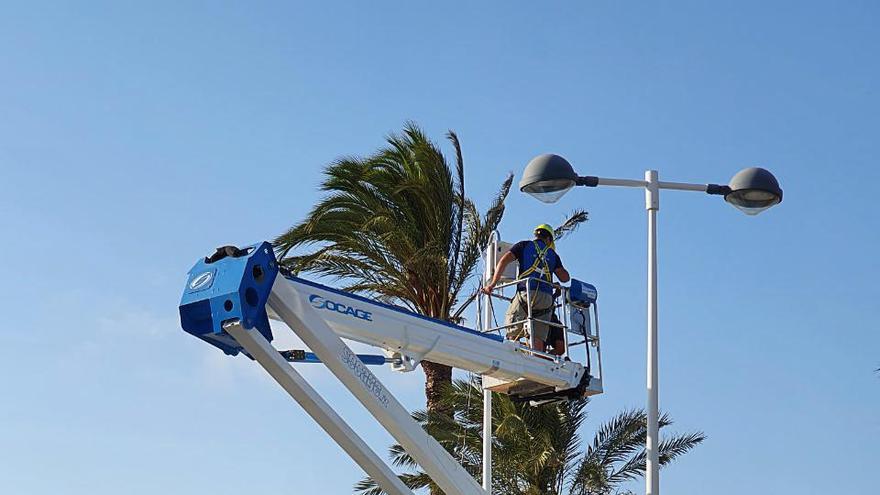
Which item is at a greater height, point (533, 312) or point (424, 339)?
point (533, 312)

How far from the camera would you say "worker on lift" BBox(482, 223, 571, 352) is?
15008 mm

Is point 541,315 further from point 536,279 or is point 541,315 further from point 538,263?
point 538,263

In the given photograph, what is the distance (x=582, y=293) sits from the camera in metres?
15.4

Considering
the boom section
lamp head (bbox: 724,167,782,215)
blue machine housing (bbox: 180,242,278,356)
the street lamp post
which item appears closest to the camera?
blue machine housing (bbox: 180,242,278,356)

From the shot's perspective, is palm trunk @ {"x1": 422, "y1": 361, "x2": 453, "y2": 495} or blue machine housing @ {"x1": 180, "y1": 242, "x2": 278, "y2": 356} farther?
palm trunk @ {"x1": 422, "y1": 361, "x2": 453, "y2": 495}

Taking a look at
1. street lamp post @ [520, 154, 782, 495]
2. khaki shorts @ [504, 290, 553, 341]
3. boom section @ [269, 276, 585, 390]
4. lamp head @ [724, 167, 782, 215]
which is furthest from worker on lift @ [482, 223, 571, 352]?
lamp head @ [724, 167, 782, 215]

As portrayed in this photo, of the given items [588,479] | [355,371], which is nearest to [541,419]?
[588,479]

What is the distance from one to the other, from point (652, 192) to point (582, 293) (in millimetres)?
1437

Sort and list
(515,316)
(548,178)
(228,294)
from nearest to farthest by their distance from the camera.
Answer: (228,294) < (548,178) < (515,316)

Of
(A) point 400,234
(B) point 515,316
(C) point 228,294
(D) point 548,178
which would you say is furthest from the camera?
(A) point 400,234

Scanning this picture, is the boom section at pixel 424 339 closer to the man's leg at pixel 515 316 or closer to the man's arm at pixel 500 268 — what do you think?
the man's leg at pixel 515 316

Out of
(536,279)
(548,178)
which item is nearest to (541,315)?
(536,279)

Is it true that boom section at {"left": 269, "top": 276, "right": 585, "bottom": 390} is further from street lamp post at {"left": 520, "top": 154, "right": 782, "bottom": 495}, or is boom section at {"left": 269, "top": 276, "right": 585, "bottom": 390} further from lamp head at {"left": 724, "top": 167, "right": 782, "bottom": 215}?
lamp head at {"left": 724, "top": 167, "right": 782, "bottom": 215}

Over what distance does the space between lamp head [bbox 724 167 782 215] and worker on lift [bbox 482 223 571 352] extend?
2.03 m
